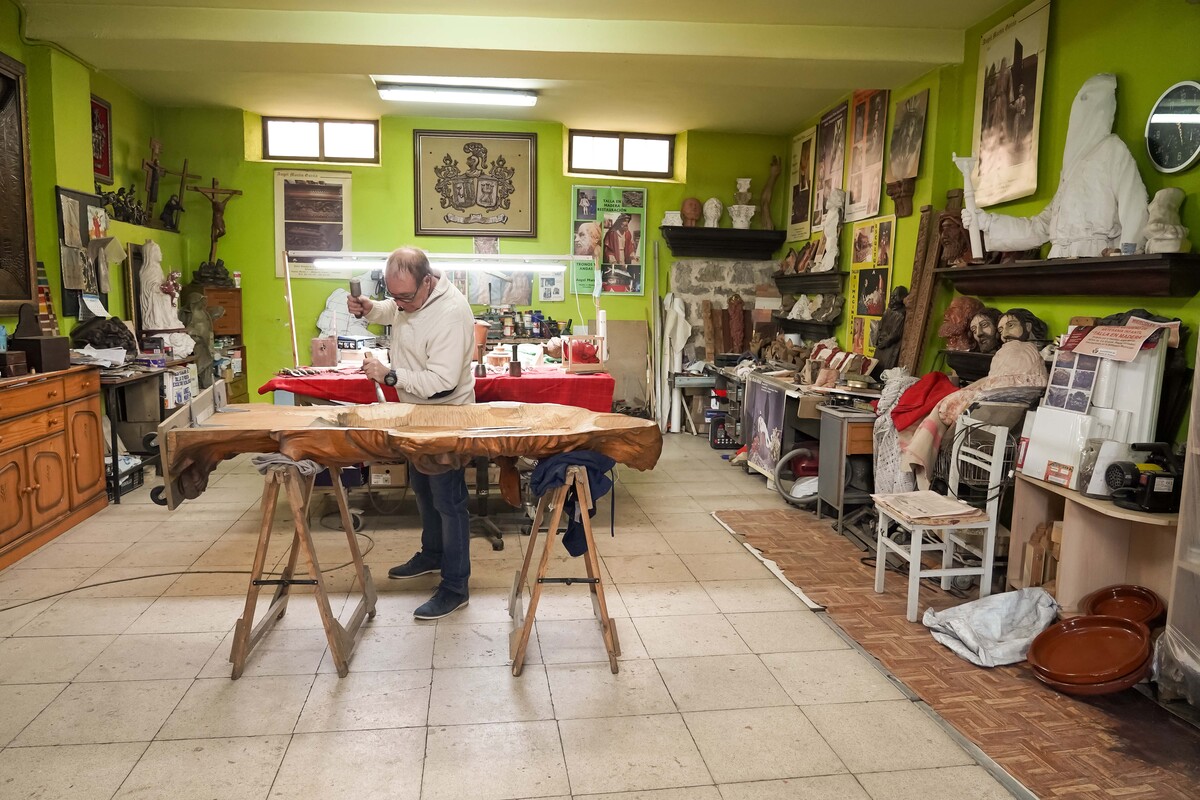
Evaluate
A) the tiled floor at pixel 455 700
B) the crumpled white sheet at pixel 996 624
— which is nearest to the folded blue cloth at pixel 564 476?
the tiled floor at pixel 455 700

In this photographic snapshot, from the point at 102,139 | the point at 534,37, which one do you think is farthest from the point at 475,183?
the point at 102,139

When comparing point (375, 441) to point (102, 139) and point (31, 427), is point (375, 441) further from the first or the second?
point (102, 139)

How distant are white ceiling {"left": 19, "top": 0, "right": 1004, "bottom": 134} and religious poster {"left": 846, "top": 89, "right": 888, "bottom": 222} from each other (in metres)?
0.46

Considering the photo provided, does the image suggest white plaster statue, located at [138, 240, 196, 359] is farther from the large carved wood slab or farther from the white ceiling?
the large carved wood slab

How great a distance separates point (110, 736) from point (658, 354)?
20.4 ft

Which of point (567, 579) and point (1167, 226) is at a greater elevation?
point (1167, 226)

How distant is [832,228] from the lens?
6582mm

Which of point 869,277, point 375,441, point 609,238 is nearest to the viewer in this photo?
point 375,441

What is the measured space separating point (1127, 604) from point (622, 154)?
6.28 meters

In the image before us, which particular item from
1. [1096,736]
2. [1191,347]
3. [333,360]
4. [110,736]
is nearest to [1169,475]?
[1191,347]

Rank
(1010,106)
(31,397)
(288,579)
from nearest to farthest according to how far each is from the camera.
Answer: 1. (288,579)
2. (31,397)
3. (1010,106)

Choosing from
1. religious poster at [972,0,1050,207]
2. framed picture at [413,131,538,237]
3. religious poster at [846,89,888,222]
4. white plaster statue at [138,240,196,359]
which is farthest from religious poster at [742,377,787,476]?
white plaster statue at [138,240,196,359]

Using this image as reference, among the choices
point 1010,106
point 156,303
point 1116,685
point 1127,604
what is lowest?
point 1116,685

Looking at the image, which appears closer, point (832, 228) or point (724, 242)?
point (832, 228)
